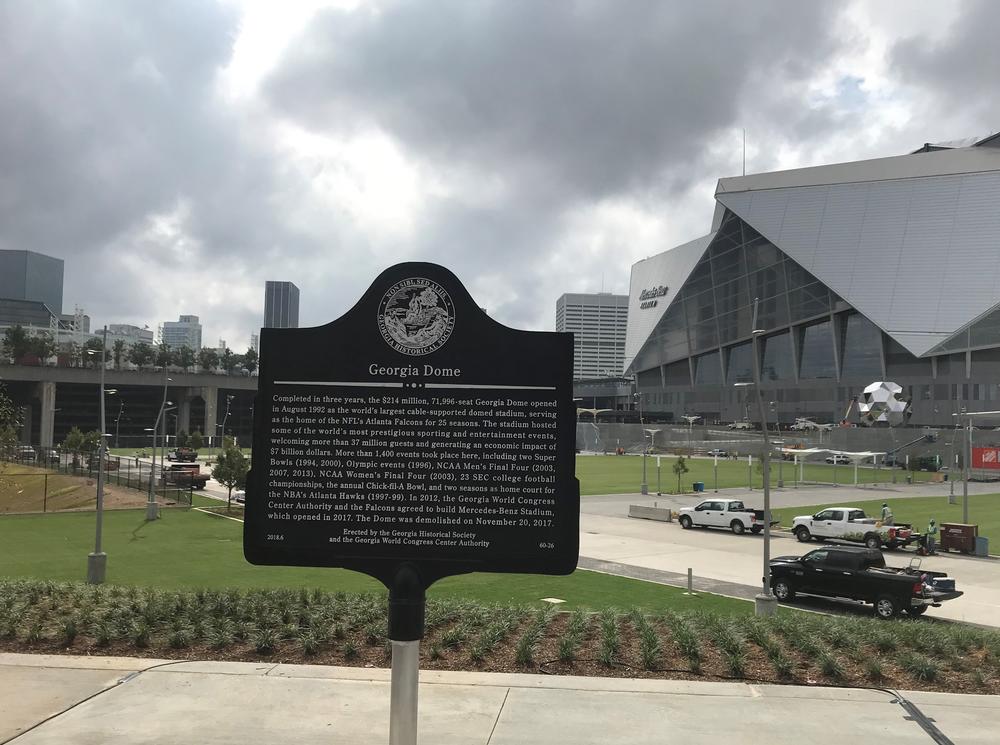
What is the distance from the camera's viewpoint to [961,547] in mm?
31984

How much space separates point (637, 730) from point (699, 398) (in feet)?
461

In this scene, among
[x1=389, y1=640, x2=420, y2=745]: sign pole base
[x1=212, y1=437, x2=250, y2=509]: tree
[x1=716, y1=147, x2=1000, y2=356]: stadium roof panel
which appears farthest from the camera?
[x1=716, y1=147, x2=1000, y2=356]: stadium roof panel

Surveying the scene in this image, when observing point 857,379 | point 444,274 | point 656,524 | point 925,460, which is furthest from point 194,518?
point 857,379

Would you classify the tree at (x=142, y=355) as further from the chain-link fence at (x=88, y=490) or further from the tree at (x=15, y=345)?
the chain-link fence at (x=88, y=490)

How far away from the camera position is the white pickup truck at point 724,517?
127 feet

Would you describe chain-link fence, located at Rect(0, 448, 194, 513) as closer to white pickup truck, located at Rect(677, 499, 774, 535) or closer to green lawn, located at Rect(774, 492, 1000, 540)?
white pickup truck, located at Rect(677, 499, 774, 535)

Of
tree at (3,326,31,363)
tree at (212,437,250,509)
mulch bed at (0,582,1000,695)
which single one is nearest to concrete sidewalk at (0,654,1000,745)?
→ mulch bed at (0,582,1000,695)

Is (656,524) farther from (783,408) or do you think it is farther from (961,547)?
(783,408)

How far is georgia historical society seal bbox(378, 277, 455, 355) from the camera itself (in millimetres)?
6293

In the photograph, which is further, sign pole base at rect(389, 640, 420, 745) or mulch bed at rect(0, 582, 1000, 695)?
mulch bed at rect(0, 582, 1000, 695)

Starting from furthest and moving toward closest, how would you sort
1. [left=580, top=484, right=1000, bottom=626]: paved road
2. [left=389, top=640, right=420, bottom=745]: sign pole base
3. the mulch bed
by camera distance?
[left=580, top=484, right=1000, bottom=626]: paved road → the mulch bed → [left=389, top=640, right=420, bottom=745]: sign pole base

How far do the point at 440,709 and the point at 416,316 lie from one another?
4.64 metres

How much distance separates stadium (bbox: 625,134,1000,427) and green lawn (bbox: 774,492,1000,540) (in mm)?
40584

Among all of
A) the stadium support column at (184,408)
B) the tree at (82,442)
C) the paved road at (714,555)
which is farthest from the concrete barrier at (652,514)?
the stadium support column at (184,408)
